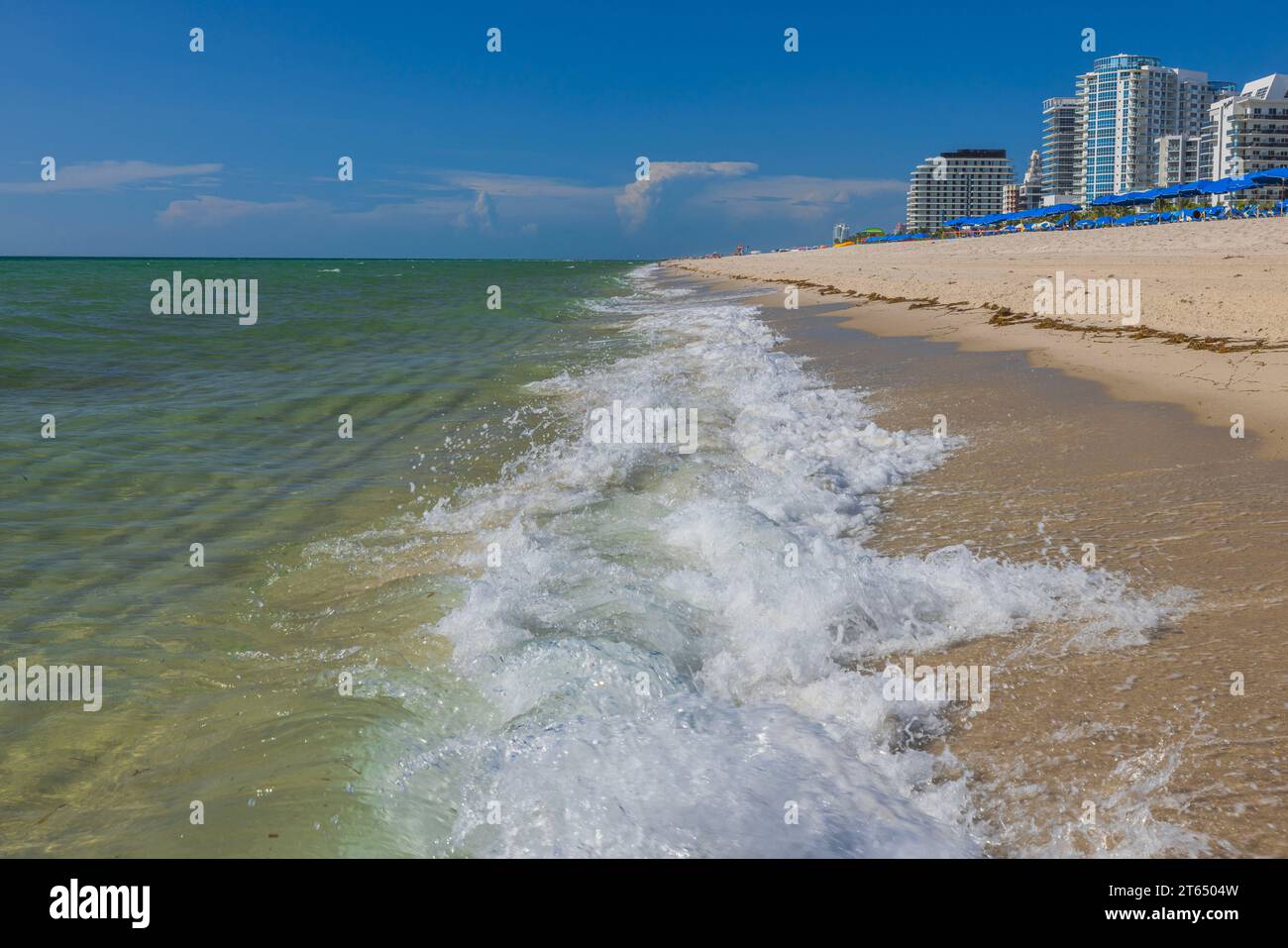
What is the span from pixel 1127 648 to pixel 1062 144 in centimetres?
18567

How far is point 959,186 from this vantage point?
146875mm

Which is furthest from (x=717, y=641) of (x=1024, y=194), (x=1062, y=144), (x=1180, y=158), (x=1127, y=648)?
(x=1062, y=144)

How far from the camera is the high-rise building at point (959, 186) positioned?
144 meters

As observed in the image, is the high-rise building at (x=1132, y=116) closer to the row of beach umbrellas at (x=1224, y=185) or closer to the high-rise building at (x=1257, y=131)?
the high-rise building at (x=1257, y=131)

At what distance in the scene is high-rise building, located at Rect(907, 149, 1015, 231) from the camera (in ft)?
471

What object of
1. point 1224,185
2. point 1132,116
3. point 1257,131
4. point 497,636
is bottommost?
point 497,636

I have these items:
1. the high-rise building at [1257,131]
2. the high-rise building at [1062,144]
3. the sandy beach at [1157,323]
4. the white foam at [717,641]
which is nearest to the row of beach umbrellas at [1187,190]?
the sandy beach at [1157,323]

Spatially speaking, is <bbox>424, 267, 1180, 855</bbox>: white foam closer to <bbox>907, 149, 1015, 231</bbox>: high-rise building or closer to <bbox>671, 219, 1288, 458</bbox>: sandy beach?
<bbox>671, 219, 1288, 458</bbox>: sandy beach

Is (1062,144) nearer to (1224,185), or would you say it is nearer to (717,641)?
(1224,185)

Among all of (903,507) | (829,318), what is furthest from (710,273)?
(903,507)

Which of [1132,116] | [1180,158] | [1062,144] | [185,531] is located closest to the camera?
[185,531]

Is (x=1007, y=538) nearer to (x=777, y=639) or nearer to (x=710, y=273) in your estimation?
(x=777, y=639)

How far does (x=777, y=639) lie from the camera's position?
12.5 feet
